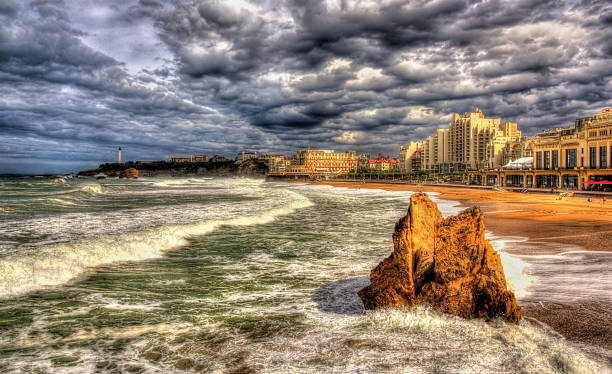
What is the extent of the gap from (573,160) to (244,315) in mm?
64915

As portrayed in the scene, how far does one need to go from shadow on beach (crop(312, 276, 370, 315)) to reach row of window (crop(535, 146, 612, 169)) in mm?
57850

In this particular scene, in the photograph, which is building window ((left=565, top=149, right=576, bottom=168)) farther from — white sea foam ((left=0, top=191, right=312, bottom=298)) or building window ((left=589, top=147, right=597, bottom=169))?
white sea foam ((left=0, top=191, right=312, bottom=298))

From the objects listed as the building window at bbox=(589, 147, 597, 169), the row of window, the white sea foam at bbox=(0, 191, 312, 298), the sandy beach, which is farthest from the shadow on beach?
the building window at bbox=(589, 147, 597, 169)

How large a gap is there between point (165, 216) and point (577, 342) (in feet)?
63.8

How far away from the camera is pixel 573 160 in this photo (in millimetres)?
56062

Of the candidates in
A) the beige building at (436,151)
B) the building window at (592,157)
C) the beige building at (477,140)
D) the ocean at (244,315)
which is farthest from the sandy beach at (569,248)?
the beige building at (436,151)

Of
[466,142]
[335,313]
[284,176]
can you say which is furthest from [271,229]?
[284,176]

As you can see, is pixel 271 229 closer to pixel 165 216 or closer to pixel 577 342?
pixel 165 216

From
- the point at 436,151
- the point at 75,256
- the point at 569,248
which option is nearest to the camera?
the point at 75,256

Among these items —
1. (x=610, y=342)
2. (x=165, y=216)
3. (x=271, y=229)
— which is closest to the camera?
(x=610, y=342)

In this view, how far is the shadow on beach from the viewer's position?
629 centimetres

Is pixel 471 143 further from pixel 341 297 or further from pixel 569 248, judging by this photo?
pixel 341 297

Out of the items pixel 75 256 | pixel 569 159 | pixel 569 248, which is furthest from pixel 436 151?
pixel 75 256

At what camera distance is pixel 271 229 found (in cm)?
1662
